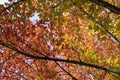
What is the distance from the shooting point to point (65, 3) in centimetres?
534

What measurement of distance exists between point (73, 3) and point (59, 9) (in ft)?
1.74

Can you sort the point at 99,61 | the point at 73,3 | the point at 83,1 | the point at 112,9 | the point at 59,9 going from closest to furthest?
the point at 112,9
the point at 83,1
the point at 73,3
the point at 59,9
the point at 99,61

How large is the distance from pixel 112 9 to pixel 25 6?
95.7 inches

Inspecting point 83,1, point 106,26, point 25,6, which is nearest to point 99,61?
point 106,26

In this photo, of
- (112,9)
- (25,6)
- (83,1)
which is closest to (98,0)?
(112,9)

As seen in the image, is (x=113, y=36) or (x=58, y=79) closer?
(x=58, y=79)

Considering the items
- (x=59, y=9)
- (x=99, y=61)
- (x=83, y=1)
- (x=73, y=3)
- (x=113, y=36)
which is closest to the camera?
(x=83, y=1)

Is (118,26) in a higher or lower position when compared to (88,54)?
higher

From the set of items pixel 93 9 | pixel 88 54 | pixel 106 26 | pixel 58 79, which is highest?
pixel 93 9

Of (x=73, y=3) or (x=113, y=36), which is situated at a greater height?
(x=73, y=3)

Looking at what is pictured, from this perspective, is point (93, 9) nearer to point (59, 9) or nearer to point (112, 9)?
point (59, 9)

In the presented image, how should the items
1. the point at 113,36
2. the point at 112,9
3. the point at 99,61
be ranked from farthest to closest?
the point at 113,36 < the point at 99,61 < the point at 112,9

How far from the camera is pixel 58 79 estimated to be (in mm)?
5582

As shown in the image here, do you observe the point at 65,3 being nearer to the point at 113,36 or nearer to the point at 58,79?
the point at 58,79
